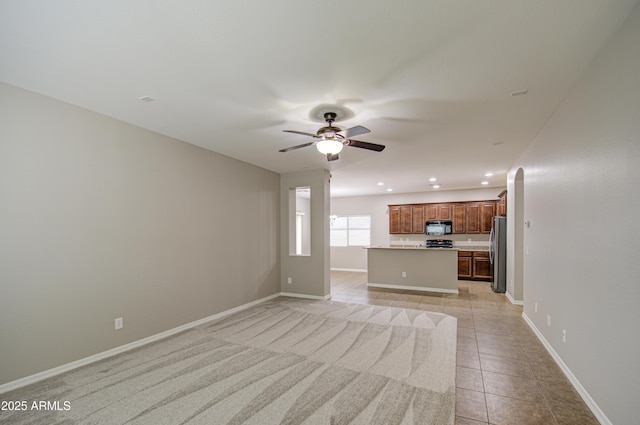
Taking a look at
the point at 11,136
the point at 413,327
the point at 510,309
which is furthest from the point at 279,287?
the point at 11,136

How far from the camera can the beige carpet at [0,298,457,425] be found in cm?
226

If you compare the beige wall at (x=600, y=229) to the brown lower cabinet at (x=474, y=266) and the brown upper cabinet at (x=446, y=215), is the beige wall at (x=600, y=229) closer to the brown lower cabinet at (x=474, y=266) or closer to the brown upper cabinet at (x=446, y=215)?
the brown lower cabinet at (x=474, y=266)

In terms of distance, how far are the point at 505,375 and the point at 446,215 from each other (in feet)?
21.9

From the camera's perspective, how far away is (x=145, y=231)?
379cm

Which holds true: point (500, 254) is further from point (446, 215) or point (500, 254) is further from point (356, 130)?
point (356, 130)

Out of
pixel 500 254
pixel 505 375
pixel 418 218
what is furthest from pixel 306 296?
pixel 418 218

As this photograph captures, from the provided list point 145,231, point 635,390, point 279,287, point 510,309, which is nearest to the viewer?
point 635,390

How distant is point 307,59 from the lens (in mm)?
2316

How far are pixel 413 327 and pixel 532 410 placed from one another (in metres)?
1.99

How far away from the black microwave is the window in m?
2.03

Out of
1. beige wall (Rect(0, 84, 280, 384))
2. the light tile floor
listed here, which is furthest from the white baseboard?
beige wall (Rect(0, 84, 280, 384))

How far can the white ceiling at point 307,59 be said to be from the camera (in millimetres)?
1826

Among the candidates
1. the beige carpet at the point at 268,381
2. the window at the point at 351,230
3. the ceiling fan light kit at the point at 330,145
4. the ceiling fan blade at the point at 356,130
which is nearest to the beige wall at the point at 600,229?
→ the beige carpet at the point at 268,381

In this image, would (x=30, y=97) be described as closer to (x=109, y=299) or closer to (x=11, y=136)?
(x=11, y=136)
